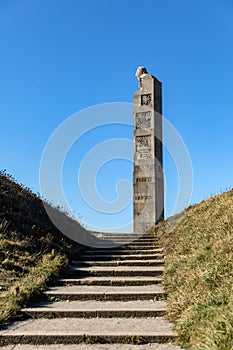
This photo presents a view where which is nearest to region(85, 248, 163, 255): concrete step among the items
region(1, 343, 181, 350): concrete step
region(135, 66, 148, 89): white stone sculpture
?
region(1, 343, 181, 350): concrete step

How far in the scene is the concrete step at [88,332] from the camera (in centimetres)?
452

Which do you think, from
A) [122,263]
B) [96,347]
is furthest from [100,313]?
[122,263]

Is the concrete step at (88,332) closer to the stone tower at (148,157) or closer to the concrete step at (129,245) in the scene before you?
the concrete step at (129,245)

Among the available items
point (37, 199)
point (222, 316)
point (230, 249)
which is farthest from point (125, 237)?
point (222, 316)

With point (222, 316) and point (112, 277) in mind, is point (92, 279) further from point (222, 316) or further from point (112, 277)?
point (222, 316)

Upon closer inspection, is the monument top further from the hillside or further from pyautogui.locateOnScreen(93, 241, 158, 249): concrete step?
pyautogui.locateOnScreen(93, 241, 158, 249): concrete step

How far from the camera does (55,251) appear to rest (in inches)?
349

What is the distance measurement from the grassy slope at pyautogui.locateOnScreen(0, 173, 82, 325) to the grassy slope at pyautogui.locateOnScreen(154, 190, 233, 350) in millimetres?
2253

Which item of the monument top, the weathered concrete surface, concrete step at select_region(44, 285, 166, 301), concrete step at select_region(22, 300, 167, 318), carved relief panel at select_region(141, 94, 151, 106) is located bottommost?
the weathered concrete surface

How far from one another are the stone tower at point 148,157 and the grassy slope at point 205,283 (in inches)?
245

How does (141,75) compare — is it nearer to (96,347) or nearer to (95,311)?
(95,311)

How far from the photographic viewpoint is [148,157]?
49.9 ft

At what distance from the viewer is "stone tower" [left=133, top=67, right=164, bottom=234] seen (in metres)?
15.1

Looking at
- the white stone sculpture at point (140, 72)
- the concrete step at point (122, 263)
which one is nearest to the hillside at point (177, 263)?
the concrete step at point (122, 263)
